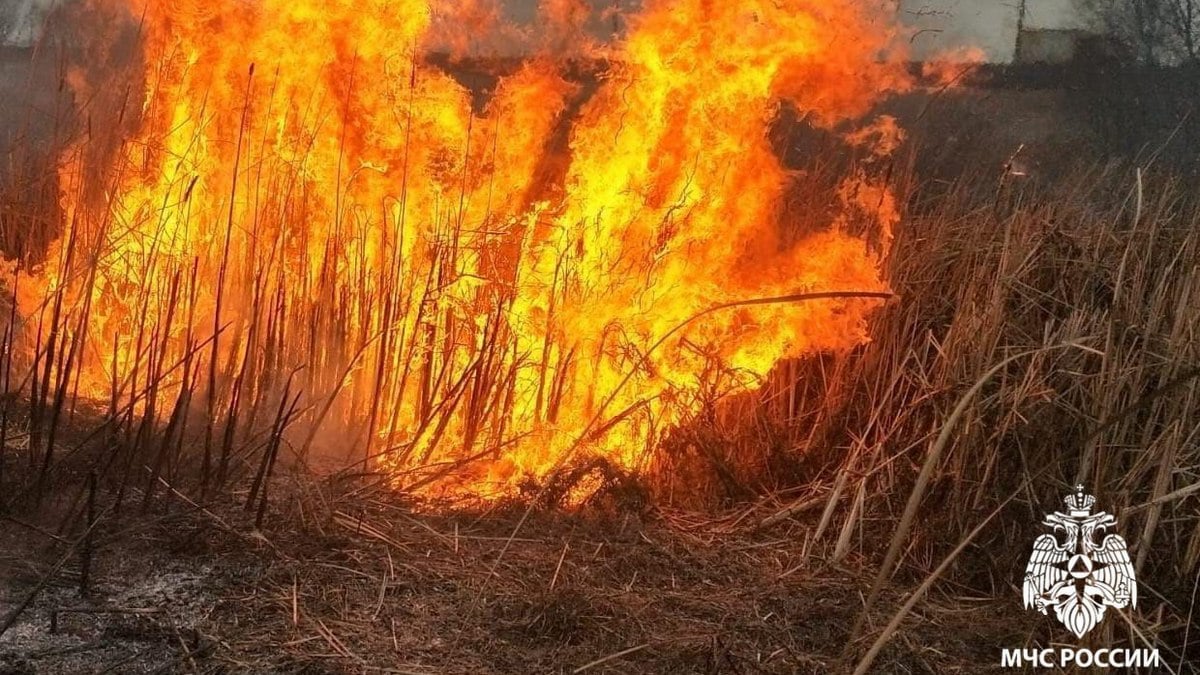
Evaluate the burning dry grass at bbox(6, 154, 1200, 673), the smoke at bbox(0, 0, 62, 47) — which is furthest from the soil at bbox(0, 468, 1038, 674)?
the smoke at bbox(0, 0, 62, 47)

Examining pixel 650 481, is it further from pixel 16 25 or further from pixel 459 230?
pixel 16 25

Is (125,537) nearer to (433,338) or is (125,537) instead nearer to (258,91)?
(433,338)

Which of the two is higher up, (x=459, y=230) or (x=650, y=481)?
(x=459, y=230)

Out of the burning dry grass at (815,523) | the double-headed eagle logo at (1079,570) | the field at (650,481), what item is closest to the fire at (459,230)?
the field at (650,481)

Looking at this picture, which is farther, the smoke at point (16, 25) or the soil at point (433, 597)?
the smoke at point (16, 25)

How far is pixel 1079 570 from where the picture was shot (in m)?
3.17

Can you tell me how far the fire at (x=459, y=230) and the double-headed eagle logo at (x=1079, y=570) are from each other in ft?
4.04

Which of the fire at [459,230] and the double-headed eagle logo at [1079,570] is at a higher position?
the fire at [459,230]

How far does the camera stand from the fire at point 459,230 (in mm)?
4262

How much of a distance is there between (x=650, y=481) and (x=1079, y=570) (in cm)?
179

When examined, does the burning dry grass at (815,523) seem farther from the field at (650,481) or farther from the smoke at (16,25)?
the smoke at (16,25)

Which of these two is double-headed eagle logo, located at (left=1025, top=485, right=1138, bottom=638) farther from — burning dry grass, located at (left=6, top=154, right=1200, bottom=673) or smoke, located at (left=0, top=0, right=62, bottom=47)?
smoke, located at (left=0, top=0, right=62, bottom=47)

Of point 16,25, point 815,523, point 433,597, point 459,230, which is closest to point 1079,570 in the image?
point 815,523

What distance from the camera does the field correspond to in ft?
9.35
